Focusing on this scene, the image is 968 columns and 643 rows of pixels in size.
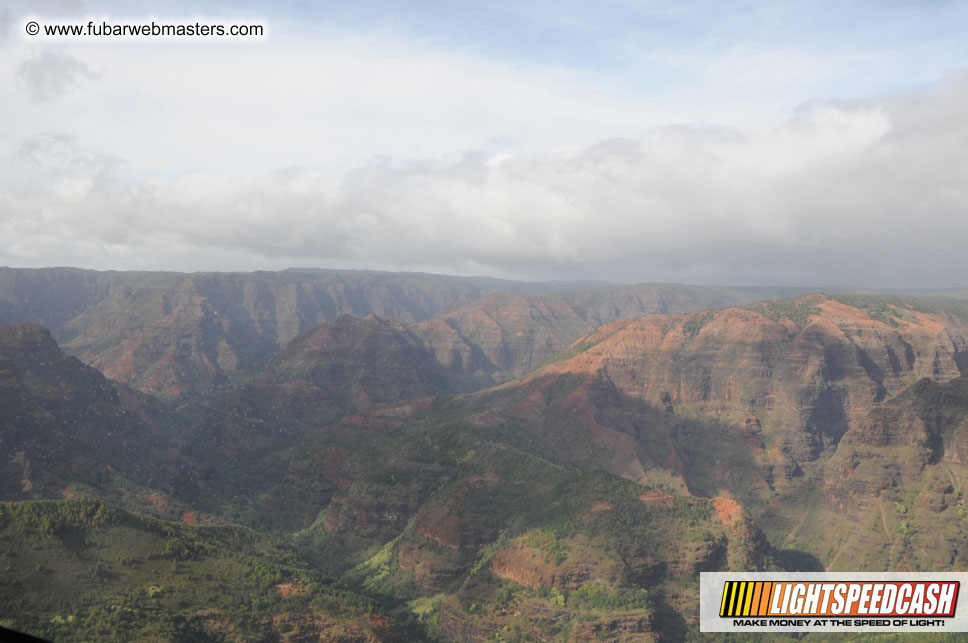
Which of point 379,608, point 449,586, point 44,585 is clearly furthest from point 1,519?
point 449,586

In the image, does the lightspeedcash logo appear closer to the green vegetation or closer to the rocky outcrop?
the rocky outcrop

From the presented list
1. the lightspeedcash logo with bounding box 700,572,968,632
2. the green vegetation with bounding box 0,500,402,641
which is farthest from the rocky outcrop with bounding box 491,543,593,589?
the green vegetation with bounding box 0,500,402,641

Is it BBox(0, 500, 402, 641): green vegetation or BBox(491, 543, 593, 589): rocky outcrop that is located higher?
BBox(0, 500, 402, 641): green vegetation

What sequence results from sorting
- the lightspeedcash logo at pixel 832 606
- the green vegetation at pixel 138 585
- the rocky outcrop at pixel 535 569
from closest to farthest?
1. the green vegetation at pixel 138 585
2. the lightspeedcash logo at pixel 832 606
3. the rocky outcrop at pixel 535 569

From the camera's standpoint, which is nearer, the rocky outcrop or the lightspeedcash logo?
the lightspeedcash logo

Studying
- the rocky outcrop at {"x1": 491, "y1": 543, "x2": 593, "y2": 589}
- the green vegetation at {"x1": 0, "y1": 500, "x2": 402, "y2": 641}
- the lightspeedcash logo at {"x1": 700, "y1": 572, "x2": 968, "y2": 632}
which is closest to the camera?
the green vegetation at {"x1": 0, "y1": 500, "x2": 402, "y2": 641}

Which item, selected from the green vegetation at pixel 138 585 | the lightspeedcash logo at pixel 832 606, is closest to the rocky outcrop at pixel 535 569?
the lightspeedcash logo at pixel 832 606

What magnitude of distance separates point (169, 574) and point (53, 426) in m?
124

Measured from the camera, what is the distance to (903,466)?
17662 centimetres

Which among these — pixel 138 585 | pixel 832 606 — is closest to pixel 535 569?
pixel 832 606

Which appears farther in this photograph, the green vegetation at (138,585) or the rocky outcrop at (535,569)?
the rocky outcrop at (535,569)

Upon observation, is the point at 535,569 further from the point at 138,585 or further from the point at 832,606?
the point at 138,585

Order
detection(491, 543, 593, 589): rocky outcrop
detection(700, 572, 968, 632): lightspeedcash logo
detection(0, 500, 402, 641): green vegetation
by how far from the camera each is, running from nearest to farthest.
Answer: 1. detection(0, 500, 402, 641): green vegetation
2. detection(700, 572, 968, 632): lightspeedcash logo
3. detection(491, 543, 593, 589): rocky outcrop

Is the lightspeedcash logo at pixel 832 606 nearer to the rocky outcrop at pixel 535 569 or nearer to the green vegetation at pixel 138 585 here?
the rocky outcrop at pixel 535 569
